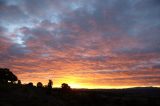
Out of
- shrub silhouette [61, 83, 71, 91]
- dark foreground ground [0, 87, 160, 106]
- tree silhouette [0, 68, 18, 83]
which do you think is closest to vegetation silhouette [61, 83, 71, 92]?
shrub silhouette [61, 83, 71, 91]

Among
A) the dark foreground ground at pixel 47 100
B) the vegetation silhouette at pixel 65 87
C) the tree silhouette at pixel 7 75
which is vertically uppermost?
the tree silhouette at pixel 7 75

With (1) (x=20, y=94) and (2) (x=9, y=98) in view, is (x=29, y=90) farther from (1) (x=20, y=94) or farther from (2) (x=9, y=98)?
(2) (x=9, y=98)

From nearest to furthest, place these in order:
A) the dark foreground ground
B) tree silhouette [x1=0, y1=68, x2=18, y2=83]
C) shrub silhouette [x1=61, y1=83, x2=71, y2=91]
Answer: the dark foreground ground, shrub silhouette [x1=61, y1=83, x2=71, y2=91], tree silhouette [x1=0, y1=68, x2=18, y2=83]

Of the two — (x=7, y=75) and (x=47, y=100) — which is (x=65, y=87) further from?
(x=7, y=75)

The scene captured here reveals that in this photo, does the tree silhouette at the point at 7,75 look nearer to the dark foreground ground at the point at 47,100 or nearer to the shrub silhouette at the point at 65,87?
the shrub silhouette at the point at 65,87

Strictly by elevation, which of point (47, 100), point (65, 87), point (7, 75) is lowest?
point (47, 100)

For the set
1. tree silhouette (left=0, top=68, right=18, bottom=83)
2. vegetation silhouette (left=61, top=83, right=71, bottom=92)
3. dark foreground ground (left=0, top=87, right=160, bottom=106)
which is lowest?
dark foreground ground (left=0, top=87, right=160, bottom=106)

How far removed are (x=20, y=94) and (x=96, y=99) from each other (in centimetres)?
1829

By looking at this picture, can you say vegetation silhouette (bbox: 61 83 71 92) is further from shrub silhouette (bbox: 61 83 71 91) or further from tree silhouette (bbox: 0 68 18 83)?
tree silhouette (bbox: 0 68 18 83)

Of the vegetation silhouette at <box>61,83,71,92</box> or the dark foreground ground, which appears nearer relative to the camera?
the dark foreground ground

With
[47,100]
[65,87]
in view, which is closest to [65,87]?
[65,87]

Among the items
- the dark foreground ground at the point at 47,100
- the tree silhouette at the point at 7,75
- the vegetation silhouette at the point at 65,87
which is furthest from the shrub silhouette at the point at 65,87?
the tree silhouette at the point at 7,75

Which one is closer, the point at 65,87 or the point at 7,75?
the point at 65,87

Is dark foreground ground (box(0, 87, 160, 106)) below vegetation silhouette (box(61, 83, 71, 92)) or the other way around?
below
